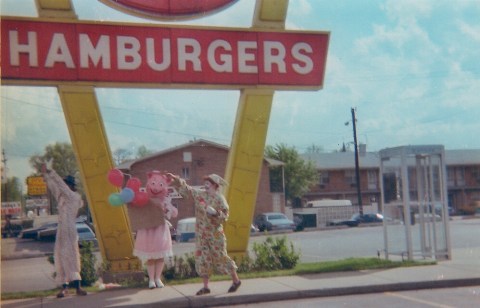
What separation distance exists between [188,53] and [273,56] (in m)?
1.59

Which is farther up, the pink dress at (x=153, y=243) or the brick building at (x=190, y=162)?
the brick building at (x=190, y=162)

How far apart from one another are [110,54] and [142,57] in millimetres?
543

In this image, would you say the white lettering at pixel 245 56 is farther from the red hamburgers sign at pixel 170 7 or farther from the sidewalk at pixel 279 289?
the sidewalk at pixel 279 289

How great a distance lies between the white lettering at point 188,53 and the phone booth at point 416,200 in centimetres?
452

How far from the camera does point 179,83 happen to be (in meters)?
10.8

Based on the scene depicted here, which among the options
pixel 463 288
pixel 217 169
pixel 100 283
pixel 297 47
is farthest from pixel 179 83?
pixel 217 169

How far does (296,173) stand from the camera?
181 ft

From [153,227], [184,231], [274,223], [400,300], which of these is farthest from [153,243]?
[274,223]

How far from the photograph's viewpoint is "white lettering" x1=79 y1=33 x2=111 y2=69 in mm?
10273

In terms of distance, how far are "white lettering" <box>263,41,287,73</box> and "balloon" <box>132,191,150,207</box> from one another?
11.1ft

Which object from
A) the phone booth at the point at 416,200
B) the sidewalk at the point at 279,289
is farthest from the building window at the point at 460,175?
the sidewalk at the point at 279,289

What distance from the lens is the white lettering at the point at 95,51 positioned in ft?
33.7

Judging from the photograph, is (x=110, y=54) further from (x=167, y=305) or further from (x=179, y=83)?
(x=167, y=305)

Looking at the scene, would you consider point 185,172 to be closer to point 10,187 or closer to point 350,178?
point 10,187
